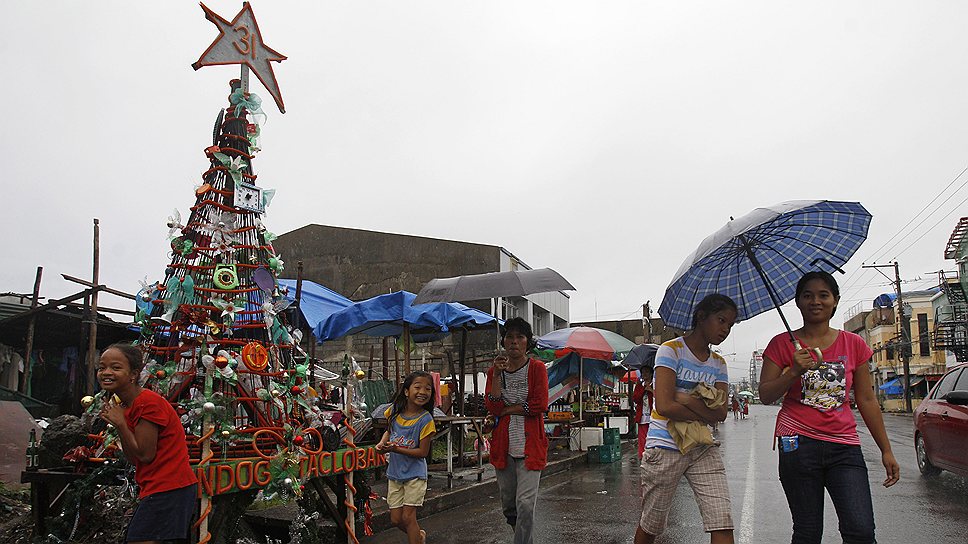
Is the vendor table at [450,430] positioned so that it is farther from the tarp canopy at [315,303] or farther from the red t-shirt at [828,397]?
the red t-shirt at [828,397]

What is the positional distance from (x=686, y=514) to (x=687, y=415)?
4195 mm

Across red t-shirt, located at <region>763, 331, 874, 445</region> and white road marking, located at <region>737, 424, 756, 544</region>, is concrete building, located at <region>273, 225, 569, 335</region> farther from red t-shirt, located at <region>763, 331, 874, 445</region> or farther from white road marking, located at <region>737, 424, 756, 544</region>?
red t-shirt, located at <region>763, 331, 874, 445</region>

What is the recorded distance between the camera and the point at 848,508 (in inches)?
136

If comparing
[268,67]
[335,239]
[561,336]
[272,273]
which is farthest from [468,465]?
[335,239]

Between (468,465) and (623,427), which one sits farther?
(623,427)

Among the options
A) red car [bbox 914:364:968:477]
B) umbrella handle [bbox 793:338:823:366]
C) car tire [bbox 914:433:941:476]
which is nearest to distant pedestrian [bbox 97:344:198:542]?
umbrella handle [bbox 793:338:823:366]

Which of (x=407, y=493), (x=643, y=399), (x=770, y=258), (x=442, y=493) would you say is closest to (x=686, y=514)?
(x=643, y=399)

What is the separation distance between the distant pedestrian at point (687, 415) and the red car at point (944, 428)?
468cm

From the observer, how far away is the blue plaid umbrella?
13.7 feet

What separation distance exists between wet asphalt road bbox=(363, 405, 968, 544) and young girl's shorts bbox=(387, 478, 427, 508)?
1479 mm

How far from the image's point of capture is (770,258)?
15.0ft

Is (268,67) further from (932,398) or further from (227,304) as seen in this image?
(932,398)

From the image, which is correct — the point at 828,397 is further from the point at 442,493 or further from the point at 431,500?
the point at 442,493

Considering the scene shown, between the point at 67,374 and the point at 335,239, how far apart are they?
19.0 m
